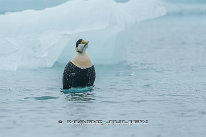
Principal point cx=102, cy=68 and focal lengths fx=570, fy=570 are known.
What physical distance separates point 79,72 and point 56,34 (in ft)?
11.2

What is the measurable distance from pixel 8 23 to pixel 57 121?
6226mm

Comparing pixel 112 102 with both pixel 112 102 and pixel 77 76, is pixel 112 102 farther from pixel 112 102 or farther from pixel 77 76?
pixel 77 76

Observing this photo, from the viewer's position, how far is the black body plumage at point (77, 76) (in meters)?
9.41

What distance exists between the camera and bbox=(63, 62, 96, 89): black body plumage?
30.9 feet

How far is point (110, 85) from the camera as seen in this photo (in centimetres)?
1010

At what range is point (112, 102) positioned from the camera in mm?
8320

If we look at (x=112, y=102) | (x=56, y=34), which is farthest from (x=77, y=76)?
(x=56, y=34)

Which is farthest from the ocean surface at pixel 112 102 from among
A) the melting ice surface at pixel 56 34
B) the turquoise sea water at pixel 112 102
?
the melting ice surface at pixel 56 34

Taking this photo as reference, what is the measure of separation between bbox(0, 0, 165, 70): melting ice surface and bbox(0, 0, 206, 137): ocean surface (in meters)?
0.32

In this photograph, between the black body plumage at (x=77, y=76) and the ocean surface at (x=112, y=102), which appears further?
the black body plumage at (x=77, y=76)

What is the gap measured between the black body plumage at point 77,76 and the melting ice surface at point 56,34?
8.72ft

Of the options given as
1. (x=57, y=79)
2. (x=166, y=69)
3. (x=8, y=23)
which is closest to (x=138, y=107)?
(x=57, y=79)

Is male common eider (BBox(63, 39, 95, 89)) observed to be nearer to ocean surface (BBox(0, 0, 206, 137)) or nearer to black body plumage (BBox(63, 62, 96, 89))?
black body plumage (BBox(63, 62, 96, 89))

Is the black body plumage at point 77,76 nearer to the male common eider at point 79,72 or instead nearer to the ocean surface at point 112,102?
the male common eider at point 79,72
